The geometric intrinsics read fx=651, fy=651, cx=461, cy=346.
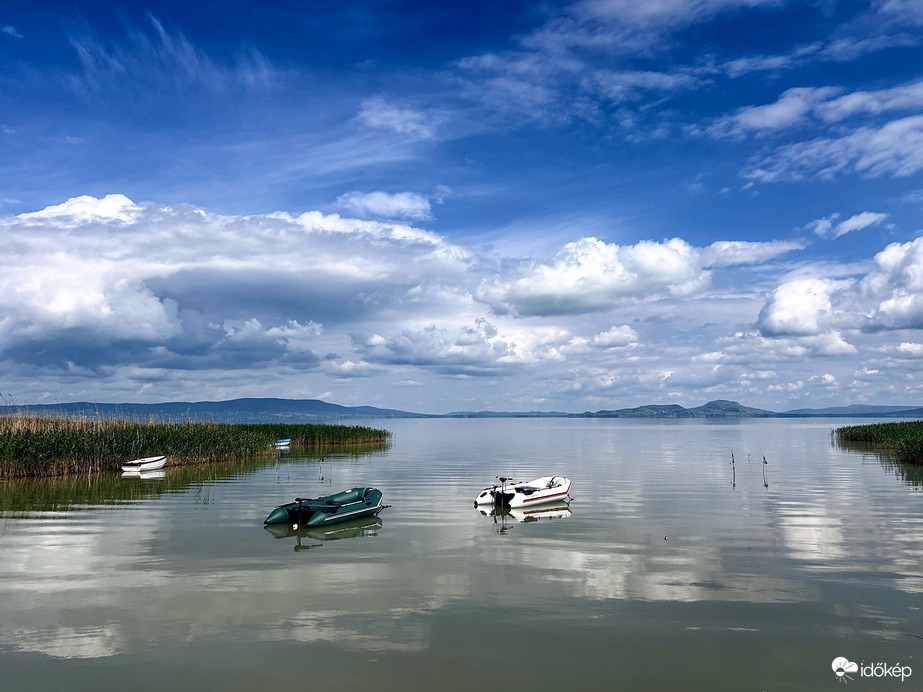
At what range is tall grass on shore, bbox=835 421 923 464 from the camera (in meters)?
54.6

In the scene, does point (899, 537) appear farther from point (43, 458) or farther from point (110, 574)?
point (43, 458)

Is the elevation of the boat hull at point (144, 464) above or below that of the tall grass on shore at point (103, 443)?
below

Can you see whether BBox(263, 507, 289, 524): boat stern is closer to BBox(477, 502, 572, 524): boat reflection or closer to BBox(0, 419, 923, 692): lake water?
BBox(0, 419, 923, 692): lake water

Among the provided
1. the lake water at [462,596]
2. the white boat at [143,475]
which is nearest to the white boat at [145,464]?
the white boat at [143,475]

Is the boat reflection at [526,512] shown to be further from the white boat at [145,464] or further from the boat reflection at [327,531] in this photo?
the white boat at [145,464]

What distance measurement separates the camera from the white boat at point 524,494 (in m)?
32.3

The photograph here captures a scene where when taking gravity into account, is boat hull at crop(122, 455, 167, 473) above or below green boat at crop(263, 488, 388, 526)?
above

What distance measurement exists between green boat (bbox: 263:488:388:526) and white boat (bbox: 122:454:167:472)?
20930 millimetres

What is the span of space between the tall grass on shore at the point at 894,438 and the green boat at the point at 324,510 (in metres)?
48.4

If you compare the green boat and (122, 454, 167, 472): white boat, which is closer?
the green boat

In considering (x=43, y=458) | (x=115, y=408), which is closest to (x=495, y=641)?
(x=43, y=458)

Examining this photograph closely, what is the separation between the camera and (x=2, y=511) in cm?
2894

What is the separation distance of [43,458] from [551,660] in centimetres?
3822

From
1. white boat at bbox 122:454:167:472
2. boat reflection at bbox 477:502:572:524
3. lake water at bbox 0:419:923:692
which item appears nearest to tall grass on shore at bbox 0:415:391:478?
white boat at bbox 122:454:167:472
